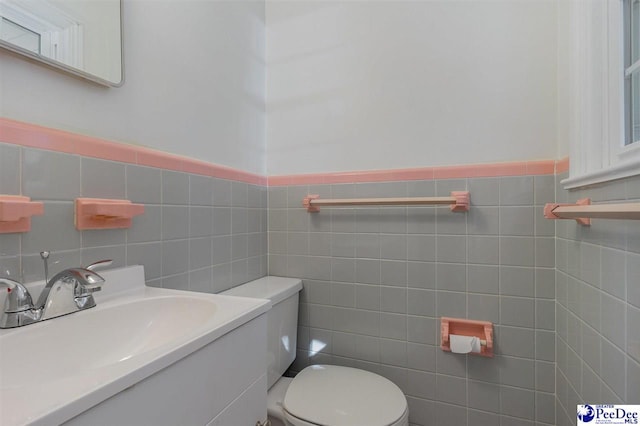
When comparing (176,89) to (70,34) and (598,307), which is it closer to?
(70,34)

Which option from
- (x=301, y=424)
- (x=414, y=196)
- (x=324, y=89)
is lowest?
(x=301, y=424)

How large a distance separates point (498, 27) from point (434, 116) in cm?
43

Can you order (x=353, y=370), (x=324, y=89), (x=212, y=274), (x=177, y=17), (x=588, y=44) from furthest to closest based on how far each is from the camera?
1. (x=324, y=89)
2. (x=353, y=370)
3. (x=212, y=274)
4. (x=177, y=17)
5. (x=588, y=44)

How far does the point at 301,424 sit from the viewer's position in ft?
3.50

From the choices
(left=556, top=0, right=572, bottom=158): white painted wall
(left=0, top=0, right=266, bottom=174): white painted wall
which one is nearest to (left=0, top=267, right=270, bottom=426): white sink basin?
(left=0, top=0, right=266, bottom=174): white painted wall

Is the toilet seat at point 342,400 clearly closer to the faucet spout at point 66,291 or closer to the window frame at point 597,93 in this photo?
the faucet spout at point 66,291

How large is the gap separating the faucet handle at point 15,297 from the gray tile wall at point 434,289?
1.09 meters

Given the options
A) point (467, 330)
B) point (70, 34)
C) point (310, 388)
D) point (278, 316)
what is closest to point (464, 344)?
point (467, 330)

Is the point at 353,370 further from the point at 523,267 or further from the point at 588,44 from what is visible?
the point at 588,44

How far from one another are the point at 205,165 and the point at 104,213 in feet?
1.56

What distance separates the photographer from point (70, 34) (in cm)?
82

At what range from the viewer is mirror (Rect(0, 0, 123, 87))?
72 cm

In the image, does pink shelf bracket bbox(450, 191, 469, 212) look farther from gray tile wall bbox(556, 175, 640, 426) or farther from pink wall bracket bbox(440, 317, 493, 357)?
pink wall bracket bbox(440, 317, 493, 357)

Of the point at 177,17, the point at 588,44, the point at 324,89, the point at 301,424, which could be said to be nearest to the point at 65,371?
the point at 301,424
